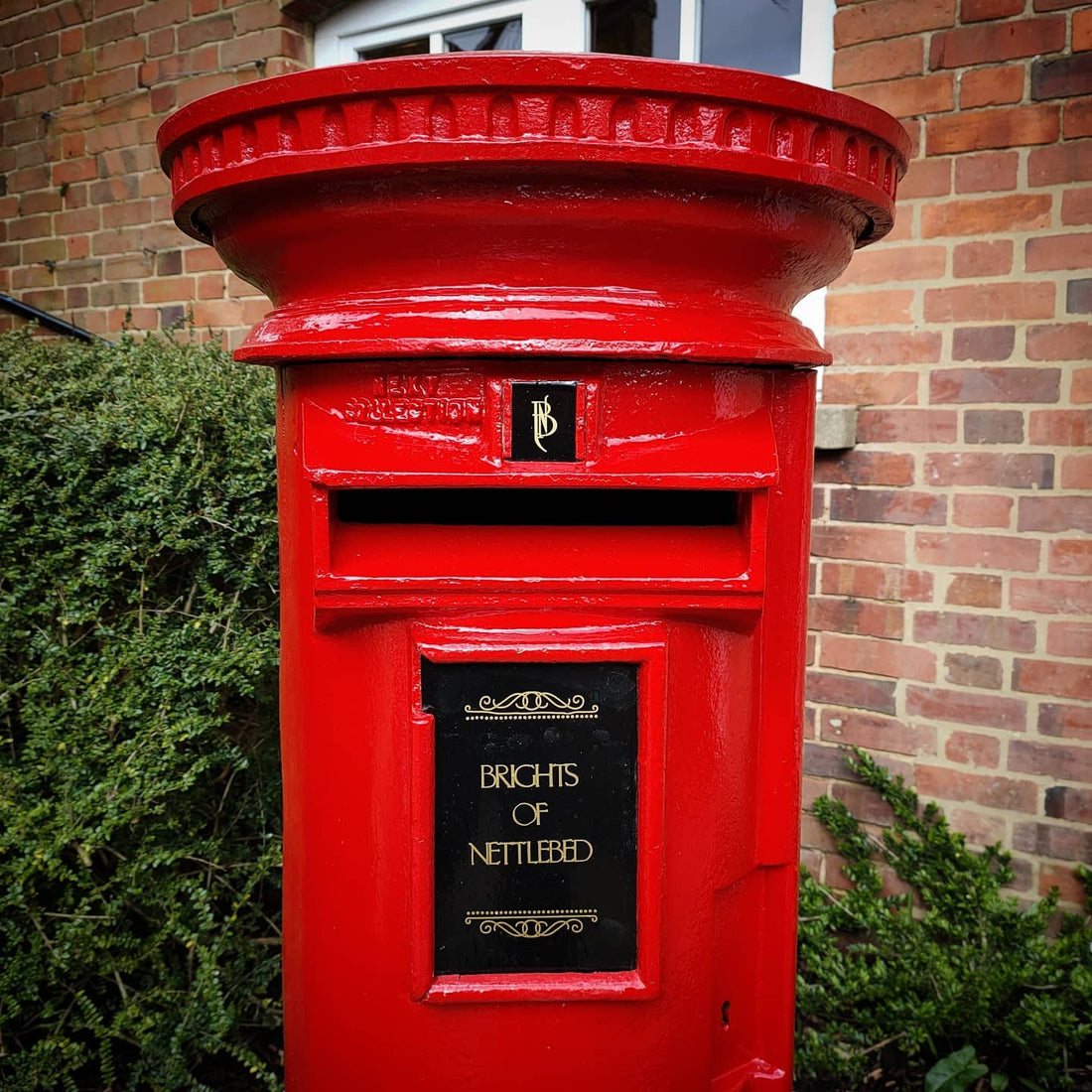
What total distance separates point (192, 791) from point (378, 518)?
3.71 feet

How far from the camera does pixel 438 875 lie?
113 cm

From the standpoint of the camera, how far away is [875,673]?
8.17ft

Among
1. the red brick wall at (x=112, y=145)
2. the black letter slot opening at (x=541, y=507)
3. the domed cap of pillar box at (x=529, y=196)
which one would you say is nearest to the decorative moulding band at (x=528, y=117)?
the domed cap of pillar box at (x=529, y=196)

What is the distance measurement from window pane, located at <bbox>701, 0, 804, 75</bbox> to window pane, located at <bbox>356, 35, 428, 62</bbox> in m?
0.99

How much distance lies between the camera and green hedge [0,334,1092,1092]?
69.7 inches

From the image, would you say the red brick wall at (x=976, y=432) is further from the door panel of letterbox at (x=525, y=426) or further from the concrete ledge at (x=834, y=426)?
the door panel of letterbox at (x=525, y=426)

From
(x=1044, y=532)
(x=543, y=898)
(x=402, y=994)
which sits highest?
(x=1044, y=532)

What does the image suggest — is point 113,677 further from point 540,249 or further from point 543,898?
point 540,249

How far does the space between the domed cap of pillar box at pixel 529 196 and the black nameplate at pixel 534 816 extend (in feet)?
1.25

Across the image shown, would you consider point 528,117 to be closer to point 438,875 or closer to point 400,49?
point 438,875

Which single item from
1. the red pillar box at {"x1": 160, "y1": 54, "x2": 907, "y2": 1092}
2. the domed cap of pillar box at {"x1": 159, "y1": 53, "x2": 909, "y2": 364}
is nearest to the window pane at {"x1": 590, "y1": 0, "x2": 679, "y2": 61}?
the red pillar box at {"x1": 160, "y1": 54, "x2": 907, "y2": 1092}

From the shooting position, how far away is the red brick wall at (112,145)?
11.0 feet

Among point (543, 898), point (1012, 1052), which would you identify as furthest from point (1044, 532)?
point (543, 898)

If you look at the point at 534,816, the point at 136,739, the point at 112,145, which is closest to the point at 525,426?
the point at 534,816
